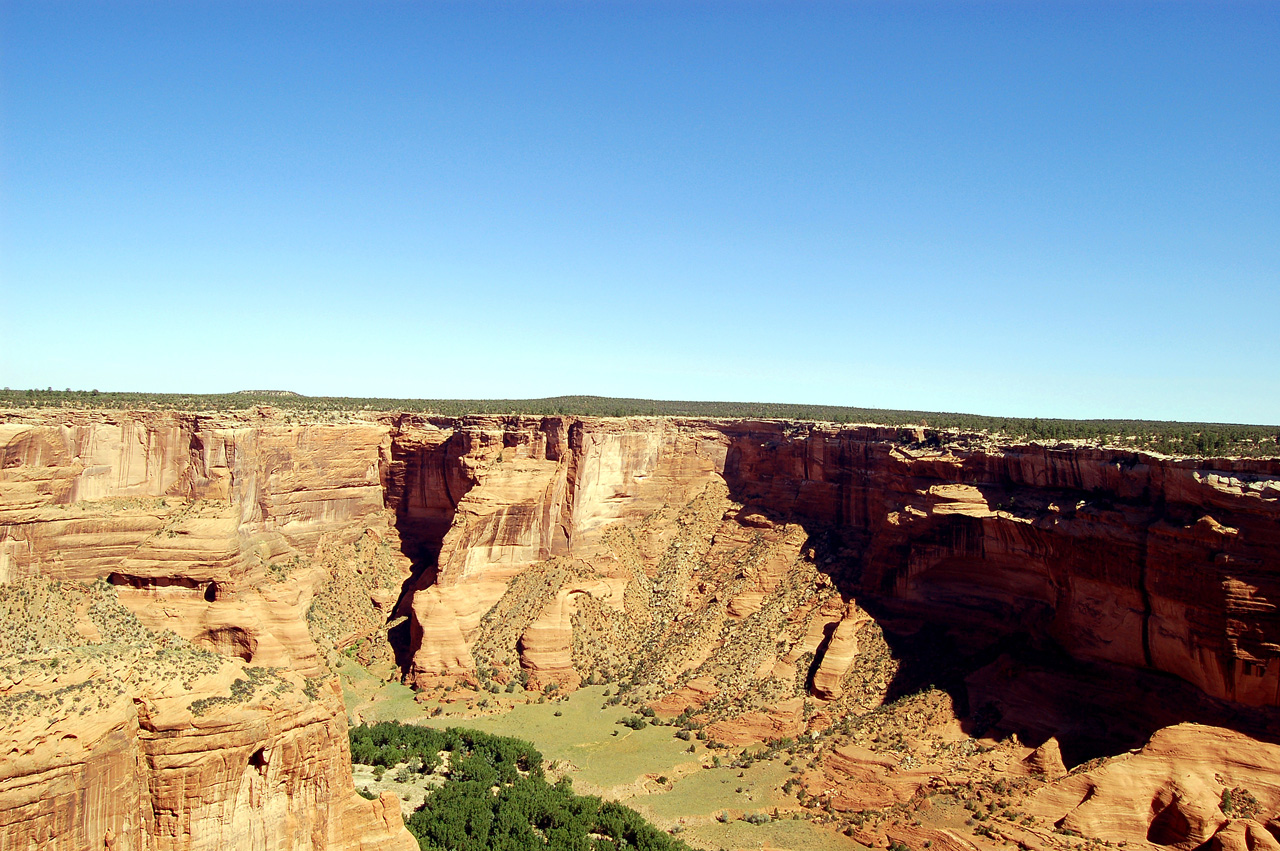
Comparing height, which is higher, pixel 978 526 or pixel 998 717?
pixel 978 526

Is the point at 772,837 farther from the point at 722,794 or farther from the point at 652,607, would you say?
the point at 652,607

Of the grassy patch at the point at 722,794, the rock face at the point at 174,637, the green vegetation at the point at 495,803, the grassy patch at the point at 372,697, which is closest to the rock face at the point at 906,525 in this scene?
the grassy patch at the point at 372,697

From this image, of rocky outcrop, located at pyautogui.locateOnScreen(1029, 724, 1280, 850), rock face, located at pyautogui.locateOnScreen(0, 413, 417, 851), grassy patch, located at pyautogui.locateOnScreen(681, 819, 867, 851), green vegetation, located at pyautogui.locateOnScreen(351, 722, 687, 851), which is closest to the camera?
rock face, located at pyautogui.locateOnScreen(0, 413, 417, 851)

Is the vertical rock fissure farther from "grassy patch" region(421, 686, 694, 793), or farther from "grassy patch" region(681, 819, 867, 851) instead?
"grassy patch" region(421, 686, 694, 793)

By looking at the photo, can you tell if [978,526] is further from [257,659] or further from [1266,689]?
[257,659]

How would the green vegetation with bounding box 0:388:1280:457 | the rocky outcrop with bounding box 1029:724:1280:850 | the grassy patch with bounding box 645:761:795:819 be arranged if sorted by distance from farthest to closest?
the green vegetation with bounding box 0:388:1280:457 < the grassy patch with bounding box 645:761:795:819 < the rocky outcrop with bounding box 1029:724:1280:850

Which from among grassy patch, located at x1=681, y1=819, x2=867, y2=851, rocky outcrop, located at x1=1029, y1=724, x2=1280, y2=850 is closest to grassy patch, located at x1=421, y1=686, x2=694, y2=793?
grassy patch, located at x1=681, y1=819, x2=867, y2=851

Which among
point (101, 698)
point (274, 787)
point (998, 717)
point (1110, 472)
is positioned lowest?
point (998, 717)

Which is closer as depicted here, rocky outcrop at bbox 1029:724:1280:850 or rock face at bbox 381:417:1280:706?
rocky outcrop at bbox 1029:724:1280:850

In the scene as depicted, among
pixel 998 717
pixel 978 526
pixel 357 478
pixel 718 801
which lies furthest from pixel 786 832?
pixel 357 478
